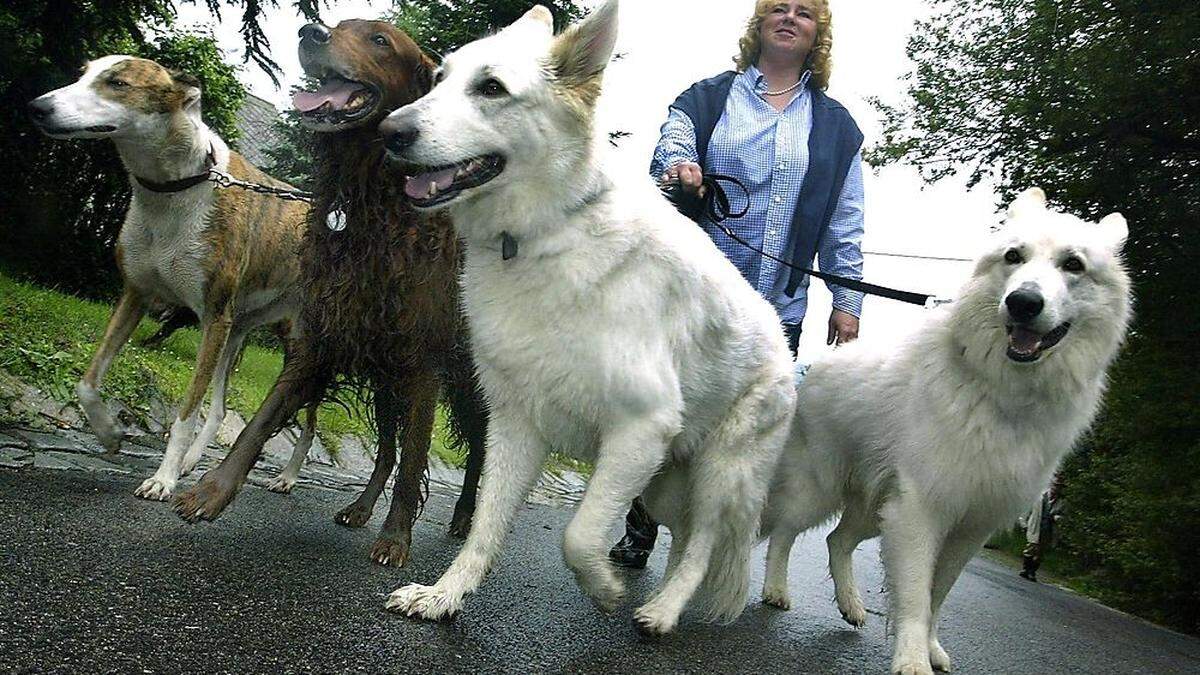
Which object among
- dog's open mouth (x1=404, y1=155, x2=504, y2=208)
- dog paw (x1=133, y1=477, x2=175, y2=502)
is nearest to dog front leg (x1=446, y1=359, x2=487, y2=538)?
dog paw (x1=133, y1=477, x2=175, y2=502)

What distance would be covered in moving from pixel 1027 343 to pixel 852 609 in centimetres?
181

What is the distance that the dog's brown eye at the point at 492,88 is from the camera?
150 inches

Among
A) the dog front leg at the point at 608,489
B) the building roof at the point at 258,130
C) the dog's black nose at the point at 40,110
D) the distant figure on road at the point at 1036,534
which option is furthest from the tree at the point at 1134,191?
the building roof at the point at 258,130

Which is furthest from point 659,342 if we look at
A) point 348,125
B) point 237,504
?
point 237,504

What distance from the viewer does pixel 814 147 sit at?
18.5ft

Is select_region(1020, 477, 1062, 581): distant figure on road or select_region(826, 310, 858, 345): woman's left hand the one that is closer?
select_region(826, 310, 858, 345): woman's left hand

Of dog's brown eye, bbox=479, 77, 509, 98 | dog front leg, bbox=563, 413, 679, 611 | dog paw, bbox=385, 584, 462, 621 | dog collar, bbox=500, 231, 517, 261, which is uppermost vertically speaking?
dog's brown eye, bbox=479, 77, 509, 98

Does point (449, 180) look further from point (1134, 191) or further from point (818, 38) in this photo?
point (1134, 191)

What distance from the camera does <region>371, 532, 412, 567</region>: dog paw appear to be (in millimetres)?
4797

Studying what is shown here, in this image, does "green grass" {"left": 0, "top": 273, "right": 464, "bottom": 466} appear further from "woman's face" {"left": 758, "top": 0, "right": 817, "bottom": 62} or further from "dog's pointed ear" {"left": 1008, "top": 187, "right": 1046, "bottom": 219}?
"dog's pointed ear" {"left": 1008, "top": 187, "right": 1046, "bottom": 219}

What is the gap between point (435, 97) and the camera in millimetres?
3773

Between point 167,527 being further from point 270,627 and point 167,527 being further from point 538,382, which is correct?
point 538,382

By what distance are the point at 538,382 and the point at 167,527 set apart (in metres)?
1.95

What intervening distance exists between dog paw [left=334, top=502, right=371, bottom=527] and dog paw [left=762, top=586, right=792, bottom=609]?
218cm
